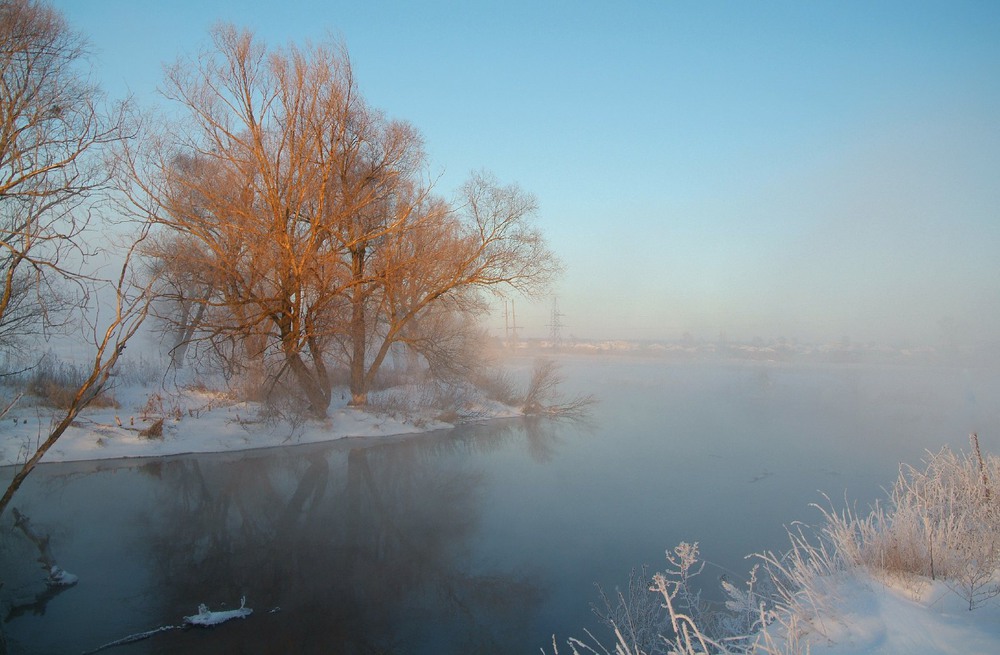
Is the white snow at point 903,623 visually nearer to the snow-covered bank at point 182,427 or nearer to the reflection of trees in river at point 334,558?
the reflection of trees in river at point 334,558

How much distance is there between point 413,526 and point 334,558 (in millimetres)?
1394

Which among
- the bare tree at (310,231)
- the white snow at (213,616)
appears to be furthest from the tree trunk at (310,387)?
the white snow at (213,616)

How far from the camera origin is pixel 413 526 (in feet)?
24.7

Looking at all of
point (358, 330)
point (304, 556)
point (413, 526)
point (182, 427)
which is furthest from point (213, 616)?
point (358, 330)

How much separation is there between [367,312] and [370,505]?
22.6 feet

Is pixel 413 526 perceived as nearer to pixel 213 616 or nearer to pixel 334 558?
pixel 334 558

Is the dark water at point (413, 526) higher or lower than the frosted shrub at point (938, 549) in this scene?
lower

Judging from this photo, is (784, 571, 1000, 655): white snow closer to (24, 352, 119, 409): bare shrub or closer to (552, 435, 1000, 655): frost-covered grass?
(552, 435, 1000, 655): frost-covered grass

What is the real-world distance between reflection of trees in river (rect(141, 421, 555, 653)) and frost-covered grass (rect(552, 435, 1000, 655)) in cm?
122

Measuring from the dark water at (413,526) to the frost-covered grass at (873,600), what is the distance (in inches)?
34.7

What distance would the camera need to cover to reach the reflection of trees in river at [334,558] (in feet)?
15.5

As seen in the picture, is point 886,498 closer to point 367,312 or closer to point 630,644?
point 630,644

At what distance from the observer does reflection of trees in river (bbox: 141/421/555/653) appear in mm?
4715

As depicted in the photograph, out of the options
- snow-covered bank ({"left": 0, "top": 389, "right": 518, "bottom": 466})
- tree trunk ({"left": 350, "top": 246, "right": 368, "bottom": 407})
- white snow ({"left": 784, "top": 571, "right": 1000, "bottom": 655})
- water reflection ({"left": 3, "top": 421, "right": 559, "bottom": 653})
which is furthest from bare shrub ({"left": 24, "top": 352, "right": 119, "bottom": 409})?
white snow ({"left": 784, "top": 571, "right": 1000, "bottom": 655})
